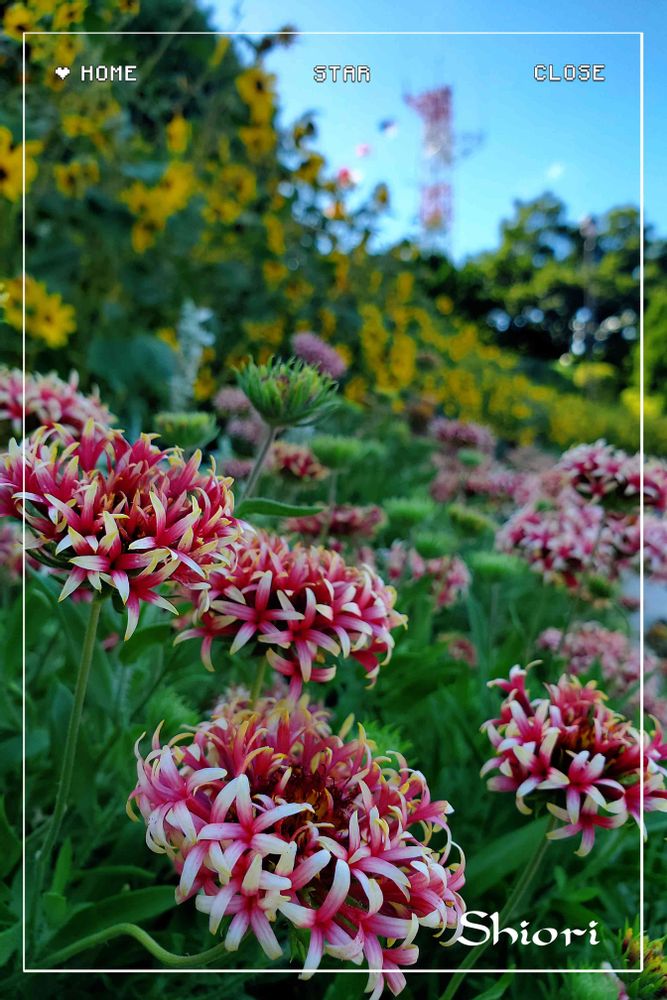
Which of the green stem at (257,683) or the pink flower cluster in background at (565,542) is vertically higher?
the pink flower cluster in background at (565,542)

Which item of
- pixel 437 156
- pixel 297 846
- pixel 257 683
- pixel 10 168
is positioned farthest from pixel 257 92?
pixel 297 846

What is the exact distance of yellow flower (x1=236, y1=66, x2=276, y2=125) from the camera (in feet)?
4.08

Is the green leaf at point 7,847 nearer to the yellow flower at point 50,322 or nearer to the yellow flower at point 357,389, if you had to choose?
the yellow flower at point 50,322

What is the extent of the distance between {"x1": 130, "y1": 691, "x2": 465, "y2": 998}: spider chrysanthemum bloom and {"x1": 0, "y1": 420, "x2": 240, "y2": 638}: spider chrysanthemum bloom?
67 millimetres

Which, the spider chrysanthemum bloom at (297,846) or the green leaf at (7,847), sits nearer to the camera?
the spider chrysanthemum bloom at (297,846)

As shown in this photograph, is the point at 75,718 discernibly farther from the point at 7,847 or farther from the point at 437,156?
the point at 437,156

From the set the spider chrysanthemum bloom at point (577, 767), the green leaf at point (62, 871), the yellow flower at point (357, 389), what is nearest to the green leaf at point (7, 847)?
the green leaf at point (62, 871)

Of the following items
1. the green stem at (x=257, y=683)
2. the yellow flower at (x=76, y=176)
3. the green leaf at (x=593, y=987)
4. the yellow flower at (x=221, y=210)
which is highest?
the yellow flower at (x=221, y=210)

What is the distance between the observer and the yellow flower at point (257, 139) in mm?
1539

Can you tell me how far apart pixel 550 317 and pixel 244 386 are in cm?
44

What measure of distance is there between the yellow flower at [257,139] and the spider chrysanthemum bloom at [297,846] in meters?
1.45

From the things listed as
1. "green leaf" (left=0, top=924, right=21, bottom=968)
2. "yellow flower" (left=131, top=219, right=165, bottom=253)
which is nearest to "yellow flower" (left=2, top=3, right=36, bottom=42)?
"yellow flower" (left=131, top=219, right=165, bottom=253)

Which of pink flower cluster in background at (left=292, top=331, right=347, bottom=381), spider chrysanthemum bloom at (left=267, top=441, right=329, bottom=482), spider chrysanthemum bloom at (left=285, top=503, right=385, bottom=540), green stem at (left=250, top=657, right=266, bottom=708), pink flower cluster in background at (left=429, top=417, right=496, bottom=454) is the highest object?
pink flower cluster in background at (left=292, top=331, right=347, bottom=381)

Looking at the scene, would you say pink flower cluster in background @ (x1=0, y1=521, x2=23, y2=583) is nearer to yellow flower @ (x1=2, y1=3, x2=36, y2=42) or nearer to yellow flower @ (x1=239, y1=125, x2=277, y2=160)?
yellow flower @ (x1=2, y1=3, x2=36, y2=42)
